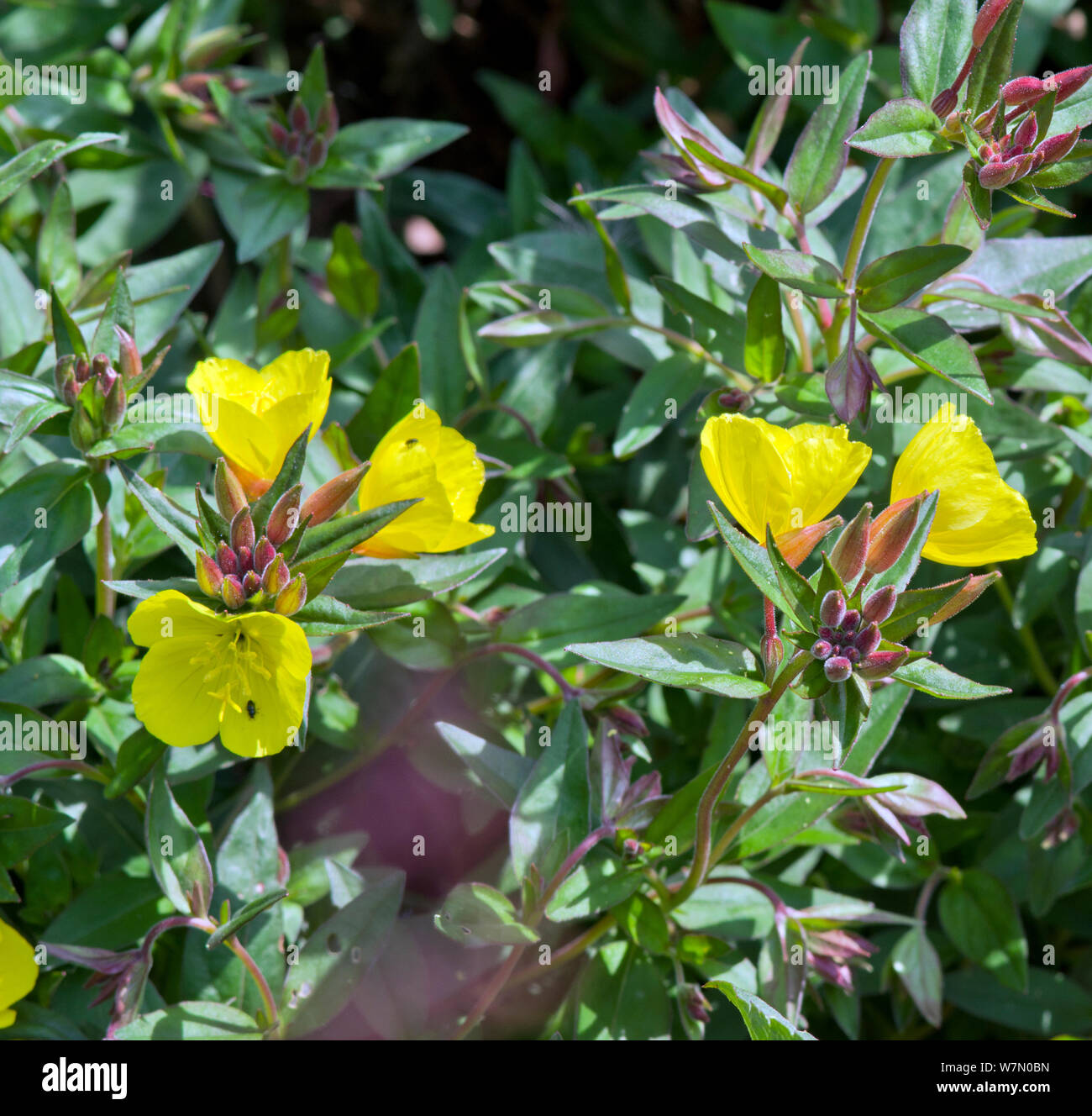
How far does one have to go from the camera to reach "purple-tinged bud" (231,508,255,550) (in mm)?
1383

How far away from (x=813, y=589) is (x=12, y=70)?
1952 mm

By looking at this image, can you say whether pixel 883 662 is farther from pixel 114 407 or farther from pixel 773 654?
pixel 114 407

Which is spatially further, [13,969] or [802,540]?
[13,969]

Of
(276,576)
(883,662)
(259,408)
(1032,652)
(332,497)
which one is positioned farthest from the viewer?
(1032,652)

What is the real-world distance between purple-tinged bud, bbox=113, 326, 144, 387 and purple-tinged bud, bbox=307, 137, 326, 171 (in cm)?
72

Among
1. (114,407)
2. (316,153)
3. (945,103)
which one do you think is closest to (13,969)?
(114,407)

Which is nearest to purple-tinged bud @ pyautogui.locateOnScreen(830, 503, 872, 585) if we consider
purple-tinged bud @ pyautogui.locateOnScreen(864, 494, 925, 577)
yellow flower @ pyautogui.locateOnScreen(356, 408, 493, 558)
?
purple-tinged bud @ pyautogui.locateOnScreen(864, 494, 925, 577)

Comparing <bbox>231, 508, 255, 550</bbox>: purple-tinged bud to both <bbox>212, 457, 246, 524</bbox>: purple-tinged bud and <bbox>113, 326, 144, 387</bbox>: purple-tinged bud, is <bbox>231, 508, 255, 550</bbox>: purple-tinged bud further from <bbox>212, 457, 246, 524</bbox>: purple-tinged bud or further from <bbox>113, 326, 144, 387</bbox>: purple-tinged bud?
<bbox>113, 326, 144, 387</bbox>: purple-tinged bud

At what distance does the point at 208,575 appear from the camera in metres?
→ 1.37

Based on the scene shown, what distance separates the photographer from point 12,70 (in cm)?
224

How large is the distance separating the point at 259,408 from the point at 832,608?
0.85 meters

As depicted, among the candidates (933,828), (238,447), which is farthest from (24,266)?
(933,828)

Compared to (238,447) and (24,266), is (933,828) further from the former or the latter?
(24,266)
